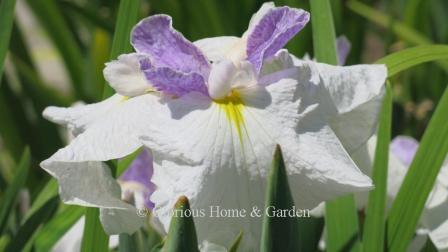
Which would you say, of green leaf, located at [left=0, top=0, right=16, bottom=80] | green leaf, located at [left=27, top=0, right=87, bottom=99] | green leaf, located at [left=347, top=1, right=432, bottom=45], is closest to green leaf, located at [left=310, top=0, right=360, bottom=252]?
green leaf, located at [left=0, top=0, right=16, bottom=80]

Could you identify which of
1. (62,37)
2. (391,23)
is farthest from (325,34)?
(62,37)

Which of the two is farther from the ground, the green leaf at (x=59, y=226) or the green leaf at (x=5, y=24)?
the green leaf at (x=5, y=24)

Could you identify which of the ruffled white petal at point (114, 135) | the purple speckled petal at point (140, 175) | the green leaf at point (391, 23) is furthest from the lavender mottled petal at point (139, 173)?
the green leaf at point (391, 23)

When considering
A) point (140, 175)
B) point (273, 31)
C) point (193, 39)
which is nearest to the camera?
point (273, 31)

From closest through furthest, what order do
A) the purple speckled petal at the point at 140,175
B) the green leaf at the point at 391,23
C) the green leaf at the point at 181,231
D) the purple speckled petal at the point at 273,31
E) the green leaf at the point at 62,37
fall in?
the green leaf at the point at 181,231 → the purple speckled petal at the point at 273,31 → the purple speckled petal at the point at 140,175 → the green leaf at the point at 391,23 → the green leaf at the point at 62,37

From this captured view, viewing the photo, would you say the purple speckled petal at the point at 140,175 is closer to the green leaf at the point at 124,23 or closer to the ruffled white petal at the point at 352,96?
the green leaf at the point at 124,23

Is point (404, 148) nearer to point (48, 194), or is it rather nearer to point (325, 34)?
point (325, 34)

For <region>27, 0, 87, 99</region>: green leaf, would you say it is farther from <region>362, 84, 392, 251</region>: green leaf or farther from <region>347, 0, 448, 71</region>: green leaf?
<region>362, 84, 392, 251</region>: green leaf
